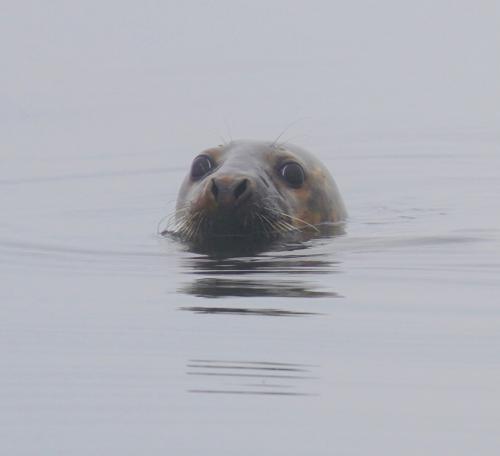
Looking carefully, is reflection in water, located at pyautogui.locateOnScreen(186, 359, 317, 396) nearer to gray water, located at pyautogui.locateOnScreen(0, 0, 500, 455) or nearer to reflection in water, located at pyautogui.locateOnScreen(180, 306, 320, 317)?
gray water, located at pyautogui.locateOnScreen(0, 0, 500, 455)

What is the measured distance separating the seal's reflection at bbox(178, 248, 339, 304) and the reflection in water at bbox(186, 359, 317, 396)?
121 cm

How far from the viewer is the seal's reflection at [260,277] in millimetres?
10062

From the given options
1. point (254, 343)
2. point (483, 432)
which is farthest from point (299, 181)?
point (483, 432)

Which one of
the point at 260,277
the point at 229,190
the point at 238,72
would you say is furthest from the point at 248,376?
the point at 238,72

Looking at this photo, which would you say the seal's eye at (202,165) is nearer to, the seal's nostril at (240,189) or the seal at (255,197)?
the seal at (255,197)

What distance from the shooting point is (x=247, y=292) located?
33.2 ft

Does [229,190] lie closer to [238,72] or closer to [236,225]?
[236,225]

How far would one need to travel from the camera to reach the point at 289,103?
26.1 m

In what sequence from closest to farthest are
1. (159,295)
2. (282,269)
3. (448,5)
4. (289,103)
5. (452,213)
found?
1. (159,295)
2. (282,269)
3. (452,213)
4. (289,103)
5. (448,5)

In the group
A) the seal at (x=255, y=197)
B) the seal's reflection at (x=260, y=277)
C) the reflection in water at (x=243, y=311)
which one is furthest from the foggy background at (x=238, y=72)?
the reflection in water at (x=243, y=311)

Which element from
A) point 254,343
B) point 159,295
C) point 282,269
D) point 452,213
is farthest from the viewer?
point 452,213

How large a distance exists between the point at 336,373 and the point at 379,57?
85.7 ft

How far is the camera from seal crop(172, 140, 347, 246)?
38.2ft

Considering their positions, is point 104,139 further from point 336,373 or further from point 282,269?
Answer: point 336,373
